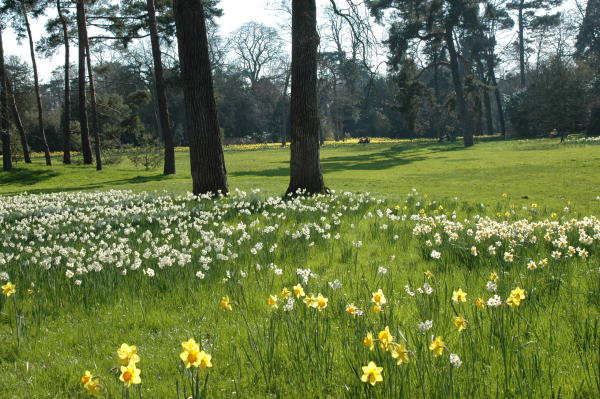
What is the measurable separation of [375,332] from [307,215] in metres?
5.02

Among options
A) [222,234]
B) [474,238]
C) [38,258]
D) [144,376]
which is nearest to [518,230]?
[474,238]

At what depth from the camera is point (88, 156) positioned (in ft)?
103

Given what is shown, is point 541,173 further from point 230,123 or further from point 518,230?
point 230,123

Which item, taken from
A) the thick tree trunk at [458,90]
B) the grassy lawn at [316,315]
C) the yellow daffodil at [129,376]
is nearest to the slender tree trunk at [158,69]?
the grassy lawn at [316,315]

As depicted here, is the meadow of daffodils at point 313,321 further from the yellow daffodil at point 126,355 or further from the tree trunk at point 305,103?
the tree trunk at point 305,103

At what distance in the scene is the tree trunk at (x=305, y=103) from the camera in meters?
12.0

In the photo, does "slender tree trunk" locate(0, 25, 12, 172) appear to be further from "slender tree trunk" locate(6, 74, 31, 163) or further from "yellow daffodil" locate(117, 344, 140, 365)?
"yellow daffodil" locate(117, 344, 140, 365)

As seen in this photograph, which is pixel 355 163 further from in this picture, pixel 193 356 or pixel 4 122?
pixel 193 356

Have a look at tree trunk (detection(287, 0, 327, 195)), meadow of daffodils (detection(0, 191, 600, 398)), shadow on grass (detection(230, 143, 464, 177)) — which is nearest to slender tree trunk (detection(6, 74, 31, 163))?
shadow on grass (detection(230, 143, 464, 177))

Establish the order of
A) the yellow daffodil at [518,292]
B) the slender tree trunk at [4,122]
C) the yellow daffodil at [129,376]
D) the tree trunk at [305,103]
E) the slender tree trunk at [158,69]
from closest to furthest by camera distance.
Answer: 1. the yellow daffodil at [129,376]
2. the yellow daffodil at [518,292]
3. the tree trunk at [305,103]
4. the slender tree trunk at [158,69]
5. the slender tree trunk at [4,122]

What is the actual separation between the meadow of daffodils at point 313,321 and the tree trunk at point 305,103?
5384mm

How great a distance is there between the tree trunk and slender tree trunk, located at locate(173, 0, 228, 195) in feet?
6.84

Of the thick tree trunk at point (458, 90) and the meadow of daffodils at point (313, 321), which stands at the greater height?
the thick tree trunk at point (458, 90)

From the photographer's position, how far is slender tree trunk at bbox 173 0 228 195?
38.6 feet
